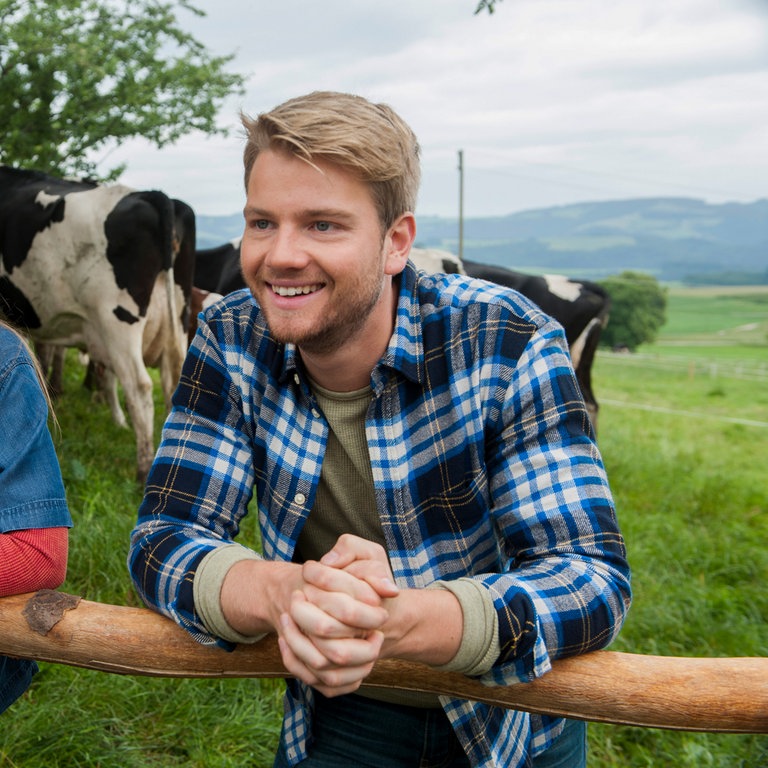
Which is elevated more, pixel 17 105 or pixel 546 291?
pixel 17 105

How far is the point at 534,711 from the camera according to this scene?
1585 mm

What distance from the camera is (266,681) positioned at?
351 centimetres

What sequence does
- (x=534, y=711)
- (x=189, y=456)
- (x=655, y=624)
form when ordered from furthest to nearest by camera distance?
(x=655, y=624) → (x=189, y=456) → (x=534, y=711)

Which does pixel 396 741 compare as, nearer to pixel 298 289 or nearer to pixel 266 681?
pixel 298 289

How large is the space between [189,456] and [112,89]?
820cm

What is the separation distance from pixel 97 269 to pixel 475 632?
567 centimetres

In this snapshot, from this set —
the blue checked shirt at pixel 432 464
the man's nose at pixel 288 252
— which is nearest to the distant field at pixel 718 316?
the blue checked shirt at pixel 432 464

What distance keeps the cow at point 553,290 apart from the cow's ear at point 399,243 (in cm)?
736

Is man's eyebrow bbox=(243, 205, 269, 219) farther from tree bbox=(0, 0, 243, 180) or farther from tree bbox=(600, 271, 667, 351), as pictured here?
tree bbox=(600, 271, 667, 351)

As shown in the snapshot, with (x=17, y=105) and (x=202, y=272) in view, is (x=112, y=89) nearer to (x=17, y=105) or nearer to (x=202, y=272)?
(x=17, y=105)

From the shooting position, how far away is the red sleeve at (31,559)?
1706 millimetres

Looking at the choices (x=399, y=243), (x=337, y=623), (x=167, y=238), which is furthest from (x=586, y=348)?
(x=337, y=623)

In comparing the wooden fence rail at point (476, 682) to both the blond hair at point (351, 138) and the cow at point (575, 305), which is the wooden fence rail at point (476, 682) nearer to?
the blond hair at point (351, 138)

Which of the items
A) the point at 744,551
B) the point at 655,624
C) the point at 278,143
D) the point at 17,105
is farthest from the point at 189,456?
the point at 17,105
